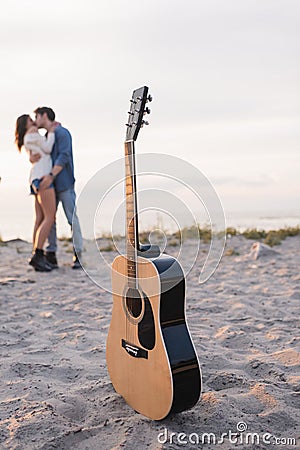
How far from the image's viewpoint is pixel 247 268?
586cm

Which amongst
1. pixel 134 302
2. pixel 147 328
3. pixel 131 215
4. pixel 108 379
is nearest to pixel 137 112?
pixel 131 215

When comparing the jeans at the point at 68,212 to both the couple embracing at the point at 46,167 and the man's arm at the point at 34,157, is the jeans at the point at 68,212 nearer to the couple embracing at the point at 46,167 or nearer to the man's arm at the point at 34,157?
the couple embracing at the point at 46,167

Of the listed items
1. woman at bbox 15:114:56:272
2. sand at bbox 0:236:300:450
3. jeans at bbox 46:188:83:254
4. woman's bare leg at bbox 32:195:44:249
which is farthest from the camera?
woman's bare leg at bbox 32:195:44:249

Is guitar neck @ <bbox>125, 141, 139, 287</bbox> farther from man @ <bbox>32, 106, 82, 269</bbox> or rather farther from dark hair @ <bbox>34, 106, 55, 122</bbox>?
dark hair @ <bbox>34, 106, 55, 122</bbox>

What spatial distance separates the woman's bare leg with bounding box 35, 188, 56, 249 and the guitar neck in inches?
145

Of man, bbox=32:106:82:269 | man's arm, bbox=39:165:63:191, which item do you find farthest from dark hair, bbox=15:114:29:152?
man's arm, bbox=39:165:63:191

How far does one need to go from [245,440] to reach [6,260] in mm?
5140

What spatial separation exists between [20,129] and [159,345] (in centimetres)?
437

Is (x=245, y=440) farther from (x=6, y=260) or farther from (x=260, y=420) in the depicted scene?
(x=6, y=260)

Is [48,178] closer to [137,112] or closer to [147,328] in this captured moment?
[137,112]

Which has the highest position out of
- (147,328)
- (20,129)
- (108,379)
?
(20,129)

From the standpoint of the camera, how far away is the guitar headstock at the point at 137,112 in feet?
7.33

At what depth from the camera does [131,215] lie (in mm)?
2250

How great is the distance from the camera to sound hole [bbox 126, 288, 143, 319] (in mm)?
2230
